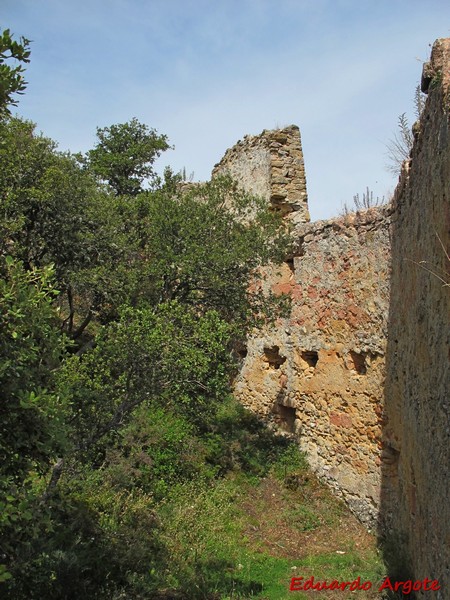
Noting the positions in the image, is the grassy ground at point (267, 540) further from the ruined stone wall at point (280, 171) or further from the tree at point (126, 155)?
the tree at point (126, 155)

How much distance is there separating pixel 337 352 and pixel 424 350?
14.4ft

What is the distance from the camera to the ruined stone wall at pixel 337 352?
908cm

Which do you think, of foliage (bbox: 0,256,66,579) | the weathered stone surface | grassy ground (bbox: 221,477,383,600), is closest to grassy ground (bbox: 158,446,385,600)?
grassy ground (bbox: 221,477,383,600)

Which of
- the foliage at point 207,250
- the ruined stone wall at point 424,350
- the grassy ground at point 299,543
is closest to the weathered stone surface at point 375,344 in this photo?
the ruined stone wall at point 424,350

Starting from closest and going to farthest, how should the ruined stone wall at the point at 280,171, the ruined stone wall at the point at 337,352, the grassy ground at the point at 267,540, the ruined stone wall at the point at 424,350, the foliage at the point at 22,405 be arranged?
the foliage at the point at 22,405, the ruined stone wall at the point at 424,350, the grassy ground at the point at 267,540, the ruined stone wall at the point at 337,352, the ruined stone wall at the point at 280,171

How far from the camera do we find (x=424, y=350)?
580 cm

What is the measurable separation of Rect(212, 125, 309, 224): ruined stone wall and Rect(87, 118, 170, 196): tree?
794 centimetres

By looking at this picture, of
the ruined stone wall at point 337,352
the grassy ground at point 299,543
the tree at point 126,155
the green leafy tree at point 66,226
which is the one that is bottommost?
the grassy ground at point 299,543

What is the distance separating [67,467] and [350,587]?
12.1 feet

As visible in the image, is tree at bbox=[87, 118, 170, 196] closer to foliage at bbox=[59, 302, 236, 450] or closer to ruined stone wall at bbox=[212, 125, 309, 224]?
ruined stone wall at bbox=[212, 125, 309, 224]

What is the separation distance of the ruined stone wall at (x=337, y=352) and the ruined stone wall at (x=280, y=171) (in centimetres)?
149

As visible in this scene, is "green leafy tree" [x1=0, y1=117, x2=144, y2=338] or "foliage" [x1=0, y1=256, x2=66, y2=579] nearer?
"foliage" [x1=0, y1=256, x2=66, y2=579]

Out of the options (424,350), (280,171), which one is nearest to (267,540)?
(424,350)

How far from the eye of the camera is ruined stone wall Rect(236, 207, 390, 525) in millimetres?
9078
